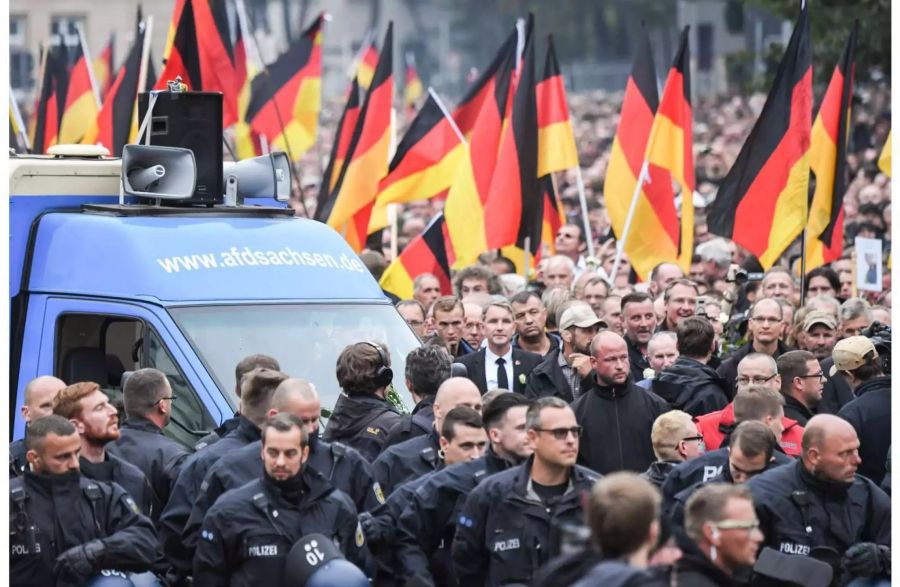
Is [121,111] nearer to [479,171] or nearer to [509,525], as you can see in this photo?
[479,171]

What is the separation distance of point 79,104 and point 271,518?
14.0m

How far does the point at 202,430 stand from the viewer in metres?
10.6

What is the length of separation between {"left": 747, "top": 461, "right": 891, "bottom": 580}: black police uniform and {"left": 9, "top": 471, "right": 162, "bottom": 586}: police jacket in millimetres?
2607

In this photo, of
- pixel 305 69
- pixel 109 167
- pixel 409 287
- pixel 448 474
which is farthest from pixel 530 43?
pixel 448 474

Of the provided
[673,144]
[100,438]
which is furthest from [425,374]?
[673,144]

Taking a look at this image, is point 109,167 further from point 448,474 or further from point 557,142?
point 557,142

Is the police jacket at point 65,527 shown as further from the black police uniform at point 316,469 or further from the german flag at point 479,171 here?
the german flag at point 479,171

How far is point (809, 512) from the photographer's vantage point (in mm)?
8805

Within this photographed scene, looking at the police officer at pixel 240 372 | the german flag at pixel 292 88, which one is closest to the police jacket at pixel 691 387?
the police officer at pixel 240 372

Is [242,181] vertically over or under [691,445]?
over

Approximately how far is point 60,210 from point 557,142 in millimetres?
5855

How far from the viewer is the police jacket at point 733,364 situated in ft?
39.1

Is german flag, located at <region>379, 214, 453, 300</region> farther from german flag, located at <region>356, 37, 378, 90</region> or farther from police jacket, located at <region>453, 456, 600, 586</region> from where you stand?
german flag, located at <region>356, 37, 378, 90</region>

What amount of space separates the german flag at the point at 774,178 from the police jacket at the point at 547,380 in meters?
3.22
